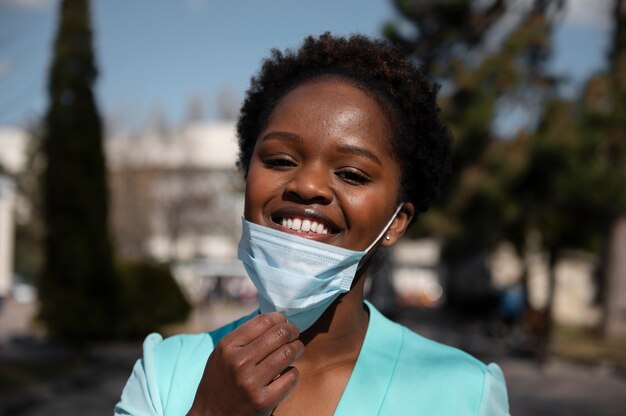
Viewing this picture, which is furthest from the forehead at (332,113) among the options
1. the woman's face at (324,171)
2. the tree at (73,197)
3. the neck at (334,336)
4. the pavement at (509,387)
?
the tree at (73,197)

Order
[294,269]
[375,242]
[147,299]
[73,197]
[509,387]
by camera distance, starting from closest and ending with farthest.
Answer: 1. [294,269]
2. [375,242]
3. [509,387]
4. [73,197]
5. [147,299]

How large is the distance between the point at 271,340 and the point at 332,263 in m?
0.30

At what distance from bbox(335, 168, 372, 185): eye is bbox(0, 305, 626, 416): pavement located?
9150 millimetres

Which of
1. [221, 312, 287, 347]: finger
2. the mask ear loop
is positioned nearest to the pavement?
Answer: the mask ear loop

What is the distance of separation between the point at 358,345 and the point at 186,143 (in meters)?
41.6

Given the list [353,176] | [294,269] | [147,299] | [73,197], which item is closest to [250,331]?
[294,269]

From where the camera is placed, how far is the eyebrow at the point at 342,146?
1.89 meters

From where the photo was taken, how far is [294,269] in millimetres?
1838

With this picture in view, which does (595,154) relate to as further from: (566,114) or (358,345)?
(358,345)

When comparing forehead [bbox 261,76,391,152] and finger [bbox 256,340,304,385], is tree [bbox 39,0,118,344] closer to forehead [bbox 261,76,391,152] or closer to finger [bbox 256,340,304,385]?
forehead [bbox 261,76,391,152]

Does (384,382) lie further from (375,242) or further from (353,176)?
(353,176)

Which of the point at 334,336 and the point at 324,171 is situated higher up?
the point at 324,171

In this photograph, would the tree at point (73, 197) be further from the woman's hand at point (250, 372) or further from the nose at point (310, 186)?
the woman's hand at point (250, 372)

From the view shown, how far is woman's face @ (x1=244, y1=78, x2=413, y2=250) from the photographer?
1.88 meters
